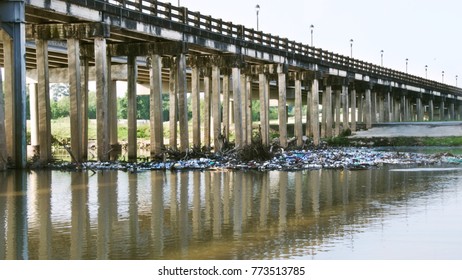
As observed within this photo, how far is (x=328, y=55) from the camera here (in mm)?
60062

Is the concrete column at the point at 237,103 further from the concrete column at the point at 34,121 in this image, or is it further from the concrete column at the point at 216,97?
the concrete column at the point at 34,121

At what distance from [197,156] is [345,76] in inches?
1235

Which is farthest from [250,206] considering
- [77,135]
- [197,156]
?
[197,156]

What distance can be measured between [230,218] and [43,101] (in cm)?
1624

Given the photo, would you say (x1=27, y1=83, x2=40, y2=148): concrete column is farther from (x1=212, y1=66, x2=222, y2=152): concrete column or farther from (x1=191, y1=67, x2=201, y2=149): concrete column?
(x1=212, y1=66, x2=222, y2=152): concrete column

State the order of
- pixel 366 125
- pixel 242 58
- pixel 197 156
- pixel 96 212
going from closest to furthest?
1. pixel 96 212
2. pixel 197 156
3. pixel 242 58
4. pixel 366 125

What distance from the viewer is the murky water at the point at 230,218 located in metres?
11.2

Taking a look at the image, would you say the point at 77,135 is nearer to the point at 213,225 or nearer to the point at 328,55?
the point at 213,225

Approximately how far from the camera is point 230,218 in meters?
14.5

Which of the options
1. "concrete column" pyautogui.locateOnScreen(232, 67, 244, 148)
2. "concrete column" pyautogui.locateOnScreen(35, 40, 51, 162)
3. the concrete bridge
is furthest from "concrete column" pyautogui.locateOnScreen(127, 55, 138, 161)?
"concrete column" pyautogui.locateOnScreen(232, 67, 244, 148)

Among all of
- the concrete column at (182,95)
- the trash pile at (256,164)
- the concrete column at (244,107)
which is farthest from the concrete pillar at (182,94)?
the concrete column at (244,107)

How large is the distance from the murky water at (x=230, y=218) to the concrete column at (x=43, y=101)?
5.81m

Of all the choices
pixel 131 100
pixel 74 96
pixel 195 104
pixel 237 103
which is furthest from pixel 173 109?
pixel 74 96

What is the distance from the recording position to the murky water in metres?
11.2
